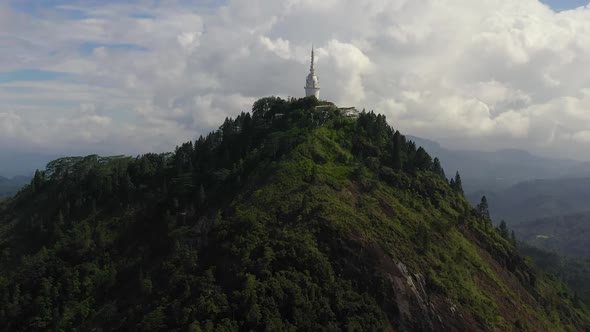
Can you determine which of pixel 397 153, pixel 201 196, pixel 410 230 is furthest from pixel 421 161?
pixel 201 196

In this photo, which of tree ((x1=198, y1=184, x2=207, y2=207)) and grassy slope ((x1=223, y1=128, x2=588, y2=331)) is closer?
grassy slope ((x1=223, y1=128, x2=588, y2=331))

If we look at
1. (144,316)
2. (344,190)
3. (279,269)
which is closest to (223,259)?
(279,269)

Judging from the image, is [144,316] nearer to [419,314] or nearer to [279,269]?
[279,269]

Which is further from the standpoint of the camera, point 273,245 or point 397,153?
point 397,153

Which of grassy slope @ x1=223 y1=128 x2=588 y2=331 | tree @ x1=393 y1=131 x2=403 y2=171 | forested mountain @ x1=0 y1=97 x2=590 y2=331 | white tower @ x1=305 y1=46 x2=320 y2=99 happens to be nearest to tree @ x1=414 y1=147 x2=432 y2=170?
forested mountain @ x1=0 y1=97 x2=590 y2=331

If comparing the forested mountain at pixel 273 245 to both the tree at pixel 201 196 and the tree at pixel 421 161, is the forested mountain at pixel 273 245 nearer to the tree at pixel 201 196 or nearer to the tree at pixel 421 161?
the tree at pixel 201 196

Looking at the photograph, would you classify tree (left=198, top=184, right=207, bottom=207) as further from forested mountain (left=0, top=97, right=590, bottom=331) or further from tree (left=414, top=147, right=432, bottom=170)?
tree (left=414, top=147, right=432, bottom=170)

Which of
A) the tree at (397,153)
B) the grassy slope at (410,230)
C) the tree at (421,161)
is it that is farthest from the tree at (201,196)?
the tree at (421,161)

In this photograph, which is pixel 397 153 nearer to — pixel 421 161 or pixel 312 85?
pixel 421 161

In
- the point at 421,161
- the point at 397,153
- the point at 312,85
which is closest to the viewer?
the point at 397,153

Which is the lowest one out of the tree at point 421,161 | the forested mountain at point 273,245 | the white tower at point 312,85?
the forested mountain at point 273,245
